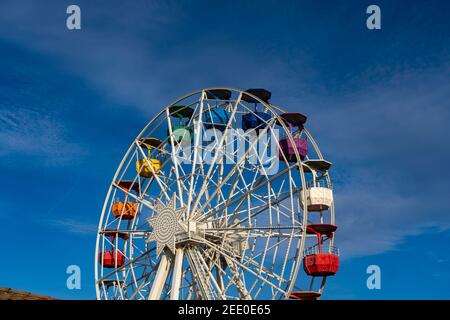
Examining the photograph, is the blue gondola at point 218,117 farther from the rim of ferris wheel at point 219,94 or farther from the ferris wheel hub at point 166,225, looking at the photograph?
the ferris wheel hub at point 166,225

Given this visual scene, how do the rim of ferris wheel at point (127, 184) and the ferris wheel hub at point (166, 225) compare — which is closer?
the ferris wheel hub at point (166, 225)

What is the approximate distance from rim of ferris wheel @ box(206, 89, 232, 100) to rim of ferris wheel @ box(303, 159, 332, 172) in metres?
6.41

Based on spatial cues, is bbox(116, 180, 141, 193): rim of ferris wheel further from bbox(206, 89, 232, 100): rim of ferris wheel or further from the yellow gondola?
bbox(206, 89, 232, 100): rim of ferris wheel

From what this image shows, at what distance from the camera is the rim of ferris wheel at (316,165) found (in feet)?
104

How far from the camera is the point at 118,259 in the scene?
120ft

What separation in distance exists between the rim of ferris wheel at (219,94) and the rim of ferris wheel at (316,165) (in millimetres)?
6413

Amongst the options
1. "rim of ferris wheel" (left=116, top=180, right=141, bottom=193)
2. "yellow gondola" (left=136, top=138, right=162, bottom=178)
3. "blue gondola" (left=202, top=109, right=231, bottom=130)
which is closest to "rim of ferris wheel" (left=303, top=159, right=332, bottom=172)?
"blue gondola" (left=202, top=109, right=231, bottom=130)

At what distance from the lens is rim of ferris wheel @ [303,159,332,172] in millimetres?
31562

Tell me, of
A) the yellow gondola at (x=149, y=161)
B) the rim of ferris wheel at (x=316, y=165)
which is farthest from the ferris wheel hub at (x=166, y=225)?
the rim of ferris wheel at (x=316, y=165)

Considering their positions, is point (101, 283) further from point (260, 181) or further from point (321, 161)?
point (321, 161)

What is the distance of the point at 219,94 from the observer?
35.3 meters
